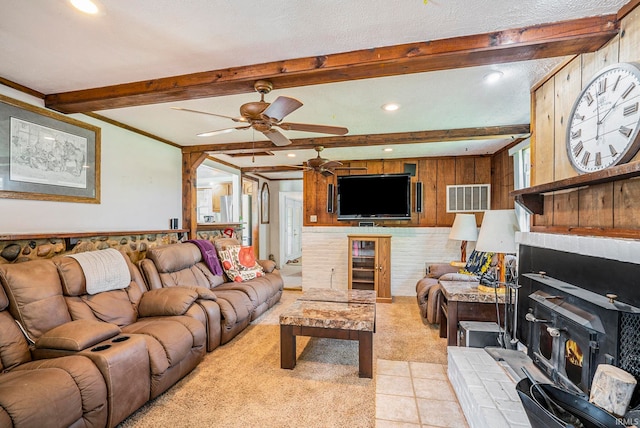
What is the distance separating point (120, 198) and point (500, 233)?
13.1ft

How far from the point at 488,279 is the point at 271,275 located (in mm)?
2900

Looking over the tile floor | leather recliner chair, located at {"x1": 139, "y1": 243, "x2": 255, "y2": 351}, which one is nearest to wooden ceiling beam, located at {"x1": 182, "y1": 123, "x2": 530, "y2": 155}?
leather recliner chair, located at {"x1": 139, "y1": 243, "x2": 255, "y2": 351}

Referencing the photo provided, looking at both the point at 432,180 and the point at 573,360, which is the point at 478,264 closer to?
the point at 432,180

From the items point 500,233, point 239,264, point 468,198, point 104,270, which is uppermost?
point 468,198

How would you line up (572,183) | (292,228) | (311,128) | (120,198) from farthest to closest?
Result: (292,228), (120,198), (311,128), (572,183)

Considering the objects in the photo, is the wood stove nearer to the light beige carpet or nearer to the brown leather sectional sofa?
the light beige carpet

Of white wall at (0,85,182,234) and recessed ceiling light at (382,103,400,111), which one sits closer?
white wall at (0,85,182,234)

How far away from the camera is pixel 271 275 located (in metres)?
4.43

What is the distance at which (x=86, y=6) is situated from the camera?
1486 millimetres

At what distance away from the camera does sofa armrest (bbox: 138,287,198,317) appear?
8.54ft

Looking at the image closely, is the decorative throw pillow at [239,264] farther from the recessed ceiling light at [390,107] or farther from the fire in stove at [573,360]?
the fire in stove at [573,360]

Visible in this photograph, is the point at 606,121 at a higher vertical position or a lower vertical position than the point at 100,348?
higher

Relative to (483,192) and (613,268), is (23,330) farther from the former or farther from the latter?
(483,192)

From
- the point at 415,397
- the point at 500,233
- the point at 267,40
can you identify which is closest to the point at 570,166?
the point at 500,233
